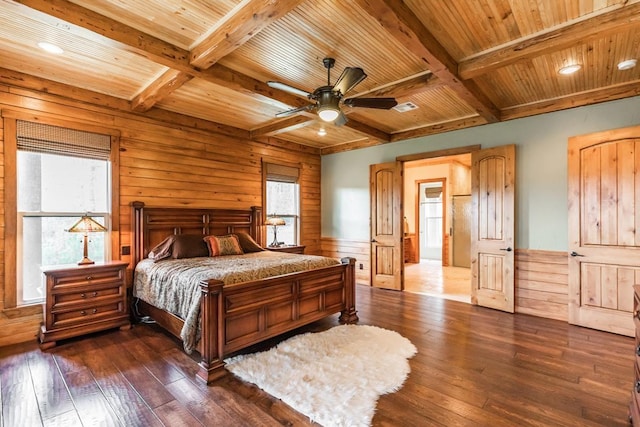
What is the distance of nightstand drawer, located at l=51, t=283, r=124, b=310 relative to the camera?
10.3ft

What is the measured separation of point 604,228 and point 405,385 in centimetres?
313

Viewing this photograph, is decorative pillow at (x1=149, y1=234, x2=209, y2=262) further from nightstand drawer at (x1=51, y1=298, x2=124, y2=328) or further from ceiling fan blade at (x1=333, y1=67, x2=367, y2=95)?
ceiling fan blade at (x1=333, y1=67, x2=367, y2=95)

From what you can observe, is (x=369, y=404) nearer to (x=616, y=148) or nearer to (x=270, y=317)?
(x=270, y=317)

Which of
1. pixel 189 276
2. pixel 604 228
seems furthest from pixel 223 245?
pixel 604 228

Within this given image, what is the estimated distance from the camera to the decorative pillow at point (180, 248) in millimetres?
3857

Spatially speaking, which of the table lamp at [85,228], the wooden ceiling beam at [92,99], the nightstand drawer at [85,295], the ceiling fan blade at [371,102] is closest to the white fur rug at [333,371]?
the nightstand drawer at [85,295]

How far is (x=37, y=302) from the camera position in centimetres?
340

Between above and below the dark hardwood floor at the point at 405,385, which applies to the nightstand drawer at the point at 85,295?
above

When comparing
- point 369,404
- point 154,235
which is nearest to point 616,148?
point 369,404

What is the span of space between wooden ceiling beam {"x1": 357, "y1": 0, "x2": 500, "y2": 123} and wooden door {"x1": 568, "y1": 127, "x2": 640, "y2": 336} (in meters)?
1.60

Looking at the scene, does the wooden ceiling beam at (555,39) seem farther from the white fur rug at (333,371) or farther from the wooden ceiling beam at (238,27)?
the white fur rug at (333,371)

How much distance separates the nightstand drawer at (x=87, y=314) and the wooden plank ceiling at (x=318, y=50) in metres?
2.42

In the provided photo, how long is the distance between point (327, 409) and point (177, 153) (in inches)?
155

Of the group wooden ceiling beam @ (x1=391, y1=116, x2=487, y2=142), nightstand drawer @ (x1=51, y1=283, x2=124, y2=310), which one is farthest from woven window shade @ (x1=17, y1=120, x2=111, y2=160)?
wooden ceiling beam @ (x1=391, y1=116, x2=487, y2=142)
